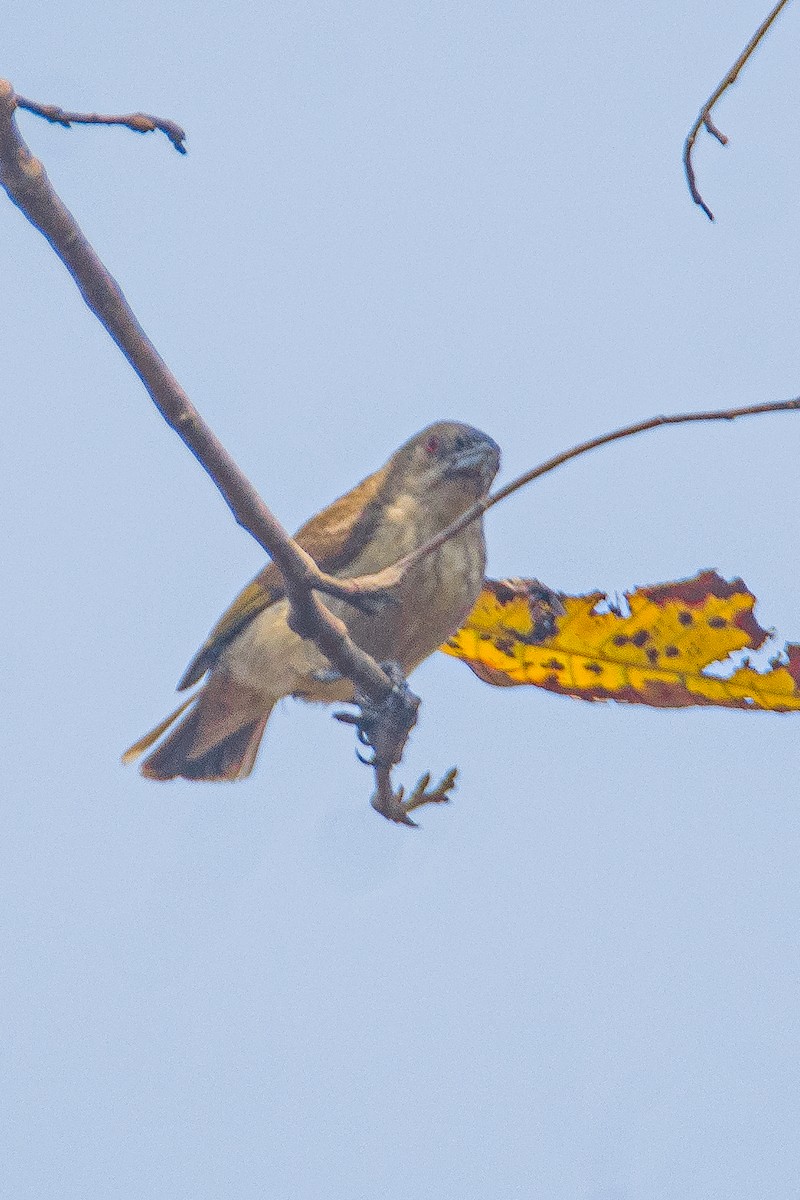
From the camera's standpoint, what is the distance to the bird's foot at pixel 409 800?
13.8 ft

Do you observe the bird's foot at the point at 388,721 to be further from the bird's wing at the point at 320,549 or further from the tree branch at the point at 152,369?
the bird's wing at the point at 320,549

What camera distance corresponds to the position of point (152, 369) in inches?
114

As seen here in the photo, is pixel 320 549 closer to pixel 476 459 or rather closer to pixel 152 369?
pixel 476 459

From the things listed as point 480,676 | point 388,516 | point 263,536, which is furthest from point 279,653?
point 263,536

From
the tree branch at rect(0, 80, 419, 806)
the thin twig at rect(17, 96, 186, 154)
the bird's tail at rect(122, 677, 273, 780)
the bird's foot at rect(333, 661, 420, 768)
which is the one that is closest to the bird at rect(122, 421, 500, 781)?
the bird's tail at rect(122, 677, 273, 780)

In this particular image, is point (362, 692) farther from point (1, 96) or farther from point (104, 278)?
point (1, 96)

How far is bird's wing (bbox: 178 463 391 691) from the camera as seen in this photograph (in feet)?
17.5

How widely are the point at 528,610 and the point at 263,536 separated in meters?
1.21

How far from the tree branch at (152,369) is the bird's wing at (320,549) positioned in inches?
66.8

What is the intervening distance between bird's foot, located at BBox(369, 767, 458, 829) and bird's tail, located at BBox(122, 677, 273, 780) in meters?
1.55

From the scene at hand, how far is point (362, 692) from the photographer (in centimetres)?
402

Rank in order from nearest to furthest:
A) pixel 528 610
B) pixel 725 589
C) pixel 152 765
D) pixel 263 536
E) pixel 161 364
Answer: pixel 161 364 < pixel 263 536 < pixel 725 589 < pixel 528 610 < pixel 152 765

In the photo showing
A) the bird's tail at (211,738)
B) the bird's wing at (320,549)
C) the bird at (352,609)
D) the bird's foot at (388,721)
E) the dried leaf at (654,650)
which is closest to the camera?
the dried leaf at (654,650)

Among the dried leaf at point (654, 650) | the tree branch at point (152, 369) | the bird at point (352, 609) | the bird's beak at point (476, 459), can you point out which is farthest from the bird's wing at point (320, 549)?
the tree branch at point (152, 369)
